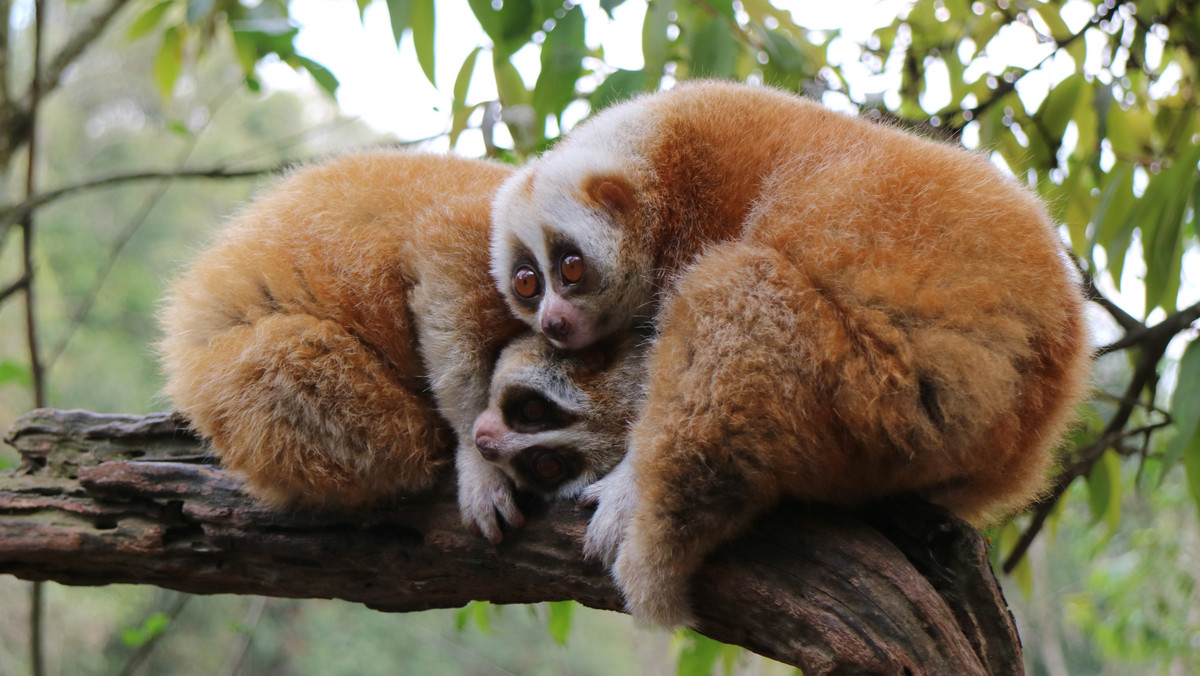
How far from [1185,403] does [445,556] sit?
2.60 meters

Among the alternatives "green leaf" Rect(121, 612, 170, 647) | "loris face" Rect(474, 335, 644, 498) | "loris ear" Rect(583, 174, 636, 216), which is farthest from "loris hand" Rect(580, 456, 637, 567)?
"green leaf" Rect(121, 612, 170, 647)

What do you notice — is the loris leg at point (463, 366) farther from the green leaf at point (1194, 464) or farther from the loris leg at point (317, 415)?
the green leaf at point (1194, 464)

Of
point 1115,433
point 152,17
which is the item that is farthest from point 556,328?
point 152,17

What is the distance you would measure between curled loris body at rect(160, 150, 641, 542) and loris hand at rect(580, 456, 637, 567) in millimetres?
153

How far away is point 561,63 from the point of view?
3074 millimetres

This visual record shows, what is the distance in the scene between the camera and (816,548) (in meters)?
1.99

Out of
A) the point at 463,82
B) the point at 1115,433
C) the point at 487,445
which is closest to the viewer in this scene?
the point at 487,445

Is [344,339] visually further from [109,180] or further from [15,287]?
[109,180]

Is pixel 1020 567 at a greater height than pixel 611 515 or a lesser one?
lesser

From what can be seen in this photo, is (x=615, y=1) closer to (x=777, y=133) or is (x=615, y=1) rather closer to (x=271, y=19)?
(x=777, y=133)

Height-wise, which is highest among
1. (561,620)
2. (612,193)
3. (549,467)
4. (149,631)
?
(612,193)

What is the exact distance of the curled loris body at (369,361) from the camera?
7.75 ft

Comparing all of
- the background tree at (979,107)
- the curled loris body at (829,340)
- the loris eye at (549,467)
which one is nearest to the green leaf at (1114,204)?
the background tree at (979,107)

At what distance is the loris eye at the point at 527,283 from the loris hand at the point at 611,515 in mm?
633
